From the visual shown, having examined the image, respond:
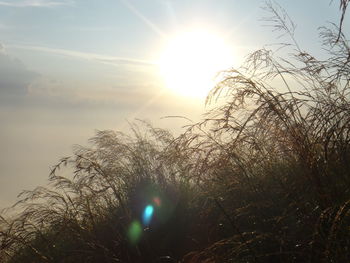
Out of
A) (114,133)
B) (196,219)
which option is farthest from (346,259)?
(114,133)

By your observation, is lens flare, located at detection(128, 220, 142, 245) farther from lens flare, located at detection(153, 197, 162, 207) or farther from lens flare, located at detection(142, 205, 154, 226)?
lens flare, located at detection(153, 197, 162, 207)

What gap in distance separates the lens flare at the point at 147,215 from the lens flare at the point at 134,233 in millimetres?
161

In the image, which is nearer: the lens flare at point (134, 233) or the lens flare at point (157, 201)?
the lens flare at point (134, 233)

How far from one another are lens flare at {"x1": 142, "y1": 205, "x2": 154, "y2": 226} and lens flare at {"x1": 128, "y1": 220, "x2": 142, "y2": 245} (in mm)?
161

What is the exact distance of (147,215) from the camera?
473cm

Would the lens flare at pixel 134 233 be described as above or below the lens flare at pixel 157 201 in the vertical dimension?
below

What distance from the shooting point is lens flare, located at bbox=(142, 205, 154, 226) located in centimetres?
461

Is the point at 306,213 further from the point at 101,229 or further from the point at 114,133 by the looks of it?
the point at 114,133

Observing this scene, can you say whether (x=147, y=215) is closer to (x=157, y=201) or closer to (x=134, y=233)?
(x=157, y=201)

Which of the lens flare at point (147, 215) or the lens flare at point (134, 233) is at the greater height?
the lens flare at point (147, 215)

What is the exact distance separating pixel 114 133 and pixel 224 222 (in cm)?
230

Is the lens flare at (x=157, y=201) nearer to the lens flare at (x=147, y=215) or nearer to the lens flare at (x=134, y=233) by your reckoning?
the lens flare at (x=147, y=215)

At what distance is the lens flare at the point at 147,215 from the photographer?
15.1 ft

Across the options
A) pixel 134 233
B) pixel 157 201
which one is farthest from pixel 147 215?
pixel 134 233
